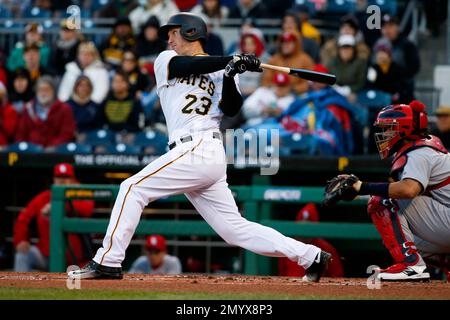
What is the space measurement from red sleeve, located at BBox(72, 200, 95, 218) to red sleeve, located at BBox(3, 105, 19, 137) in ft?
5.39

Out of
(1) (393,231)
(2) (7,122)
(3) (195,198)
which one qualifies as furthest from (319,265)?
(2) (7,122)

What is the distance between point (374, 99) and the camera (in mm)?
10680

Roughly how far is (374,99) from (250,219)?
211 cm

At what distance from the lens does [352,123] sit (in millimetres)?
10148

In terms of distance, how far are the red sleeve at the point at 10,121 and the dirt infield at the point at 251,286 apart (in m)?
4.26

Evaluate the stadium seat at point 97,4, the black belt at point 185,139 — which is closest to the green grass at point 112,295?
the black belt at point 185,139

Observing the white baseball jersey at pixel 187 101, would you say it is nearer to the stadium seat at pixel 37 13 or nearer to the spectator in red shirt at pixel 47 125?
the spectator in red shirt at pixel 47 125

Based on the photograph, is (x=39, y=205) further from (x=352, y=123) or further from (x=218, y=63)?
(x=218, y=63)

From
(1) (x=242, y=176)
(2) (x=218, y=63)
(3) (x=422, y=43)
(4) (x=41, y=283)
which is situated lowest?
(4) (x=41, y=283)

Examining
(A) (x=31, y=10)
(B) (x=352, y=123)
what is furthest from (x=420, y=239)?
(A) (x=31, y=10)

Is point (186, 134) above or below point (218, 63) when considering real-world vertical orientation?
below

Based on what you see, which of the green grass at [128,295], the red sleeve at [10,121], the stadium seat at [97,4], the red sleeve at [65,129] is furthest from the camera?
the stadium seat at [97,4]

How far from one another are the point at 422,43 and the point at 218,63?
704 centimetres

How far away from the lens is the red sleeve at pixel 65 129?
11086mm
